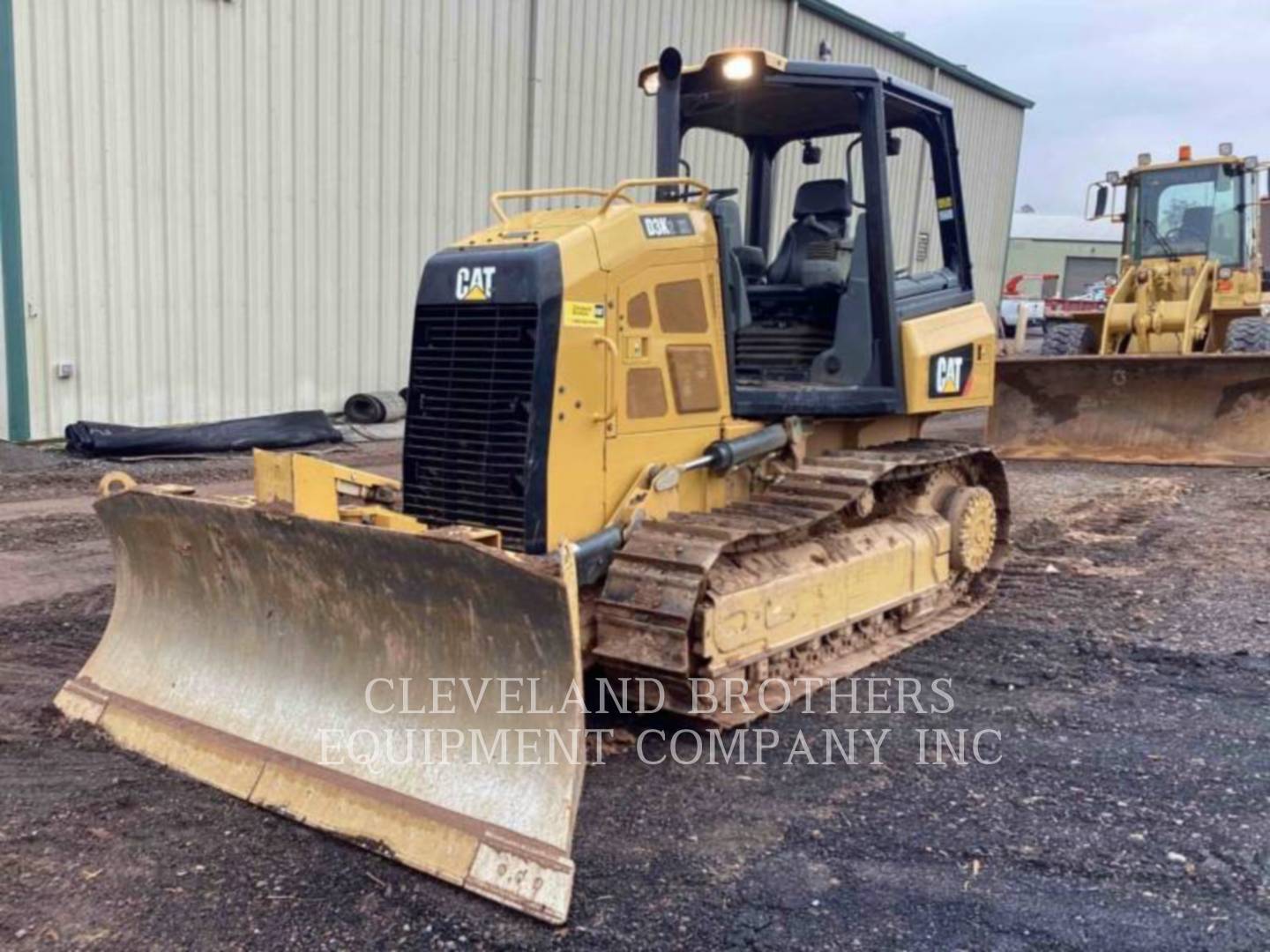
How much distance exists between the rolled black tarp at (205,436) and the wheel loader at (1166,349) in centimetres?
694

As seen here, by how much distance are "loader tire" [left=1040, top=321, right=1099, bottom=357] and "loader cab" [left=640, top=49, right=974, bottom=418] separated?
25.6 ft

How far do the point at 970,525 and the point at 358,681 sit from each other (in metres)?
3.53

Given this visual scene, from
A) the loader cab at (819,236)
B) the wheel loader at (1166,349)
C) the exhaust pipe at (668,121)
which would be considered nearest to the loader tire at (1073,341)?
the wheel loader at (1166,349)

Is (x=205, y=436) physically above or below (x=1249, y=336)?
below

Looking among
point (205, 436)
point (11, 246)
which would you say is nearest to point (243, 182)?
point (11, 246)

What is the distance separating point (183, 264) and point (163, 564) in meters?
7.18

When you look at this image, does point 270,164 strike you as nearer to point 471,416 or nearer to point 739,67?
point 739,67

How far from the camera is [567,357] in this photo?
4.10 meters

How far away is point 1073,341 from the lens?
43.4 ft

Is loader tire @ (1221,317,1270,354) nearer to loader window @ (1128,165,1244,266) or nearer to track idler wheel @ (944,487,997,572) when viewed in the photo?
loader window @ (1128,165,1244,266)

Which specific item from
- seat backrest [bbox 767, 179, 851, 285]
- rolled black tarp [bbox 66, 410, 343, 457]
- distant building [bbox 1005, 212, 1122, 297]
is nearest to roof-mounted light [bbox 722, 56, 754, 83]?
seat backrest [bbox 767, 179, 851, 285]

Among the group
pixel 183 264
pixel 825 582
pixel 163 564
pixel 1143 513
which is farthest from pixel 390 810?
pixel 183 264

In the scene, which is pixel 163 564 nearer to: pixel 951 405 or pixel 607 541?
pixel 607 541

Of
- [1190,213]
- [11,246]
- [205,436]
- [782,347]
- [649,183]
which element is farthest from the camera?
[1190,213]
